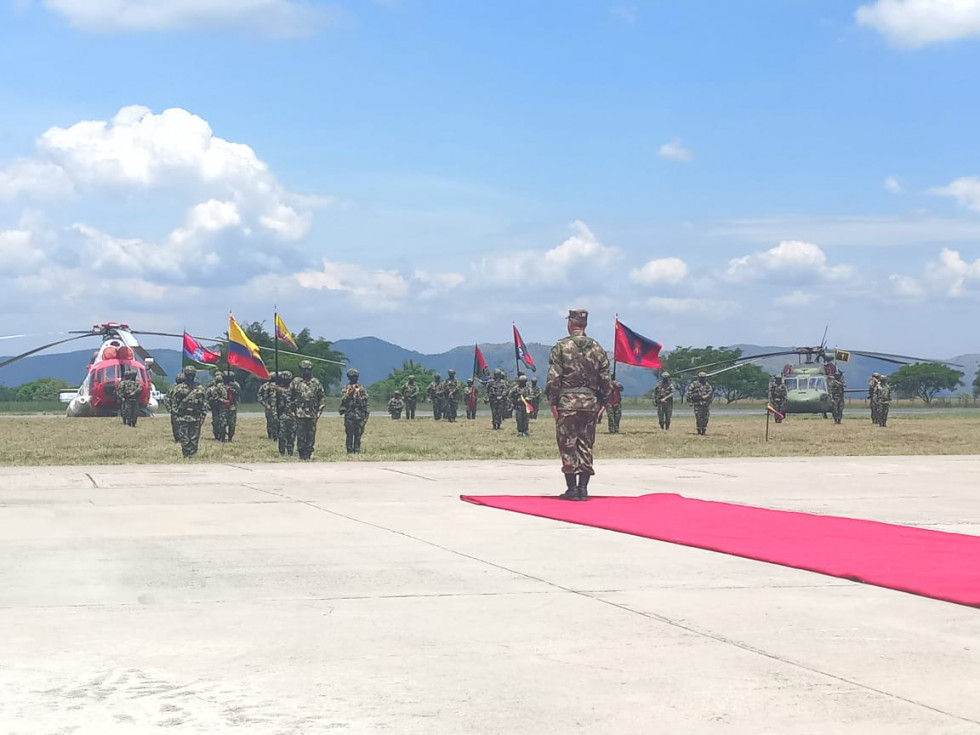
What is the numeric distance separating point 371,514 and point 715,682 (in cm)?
655

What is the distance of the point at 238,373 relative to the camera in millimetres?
104375

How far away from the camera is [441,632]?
19.3 ft

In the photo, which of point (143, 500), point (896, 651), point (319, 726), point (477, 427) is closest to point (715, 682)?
point (896, 651)

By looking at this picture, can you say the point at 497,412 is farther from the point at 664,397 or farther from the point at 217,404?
the point at 217,404

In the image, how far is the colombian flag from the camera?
81.7ft

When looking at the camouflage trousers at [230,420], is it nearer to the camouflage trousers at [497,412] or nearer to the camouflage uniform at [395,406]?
the camouflage trousers at [497,412]

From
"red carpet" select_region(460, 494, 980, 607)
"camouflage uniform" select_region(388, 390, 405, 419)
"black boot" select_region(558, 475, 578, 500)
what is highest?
"camouflage uniform" select_region(388, 390, 405, 419)

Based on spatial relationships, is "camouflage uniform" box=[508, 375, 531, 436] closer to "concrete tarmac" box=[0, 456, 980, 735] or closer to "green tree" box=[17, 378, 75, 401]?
"concrete tarmac" box=[0, 456, 980, 735]

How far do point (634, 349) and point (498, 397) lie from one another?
8.62m

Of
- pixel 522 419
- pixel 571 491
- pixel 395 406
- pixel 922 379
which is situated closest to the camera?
pixel 571 491

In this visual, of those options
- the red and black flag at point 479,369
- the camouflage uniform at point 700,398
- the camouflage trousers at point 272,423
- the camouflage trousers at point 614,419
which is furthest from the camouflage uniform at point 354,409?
the red and black flag at point 479,369

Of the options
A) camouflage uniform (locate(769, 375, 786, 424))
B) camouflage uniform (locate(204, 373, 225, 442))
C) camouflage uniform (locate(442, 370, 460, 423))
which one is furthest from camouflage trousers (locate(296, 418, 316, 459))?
camouflage uniform (locate(442, 370, 460, 423))

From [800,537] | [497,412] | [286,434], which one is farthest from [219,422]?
[800,537]

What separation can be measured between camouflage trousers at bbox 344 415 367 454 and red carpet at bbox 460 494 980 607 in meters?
9.81
